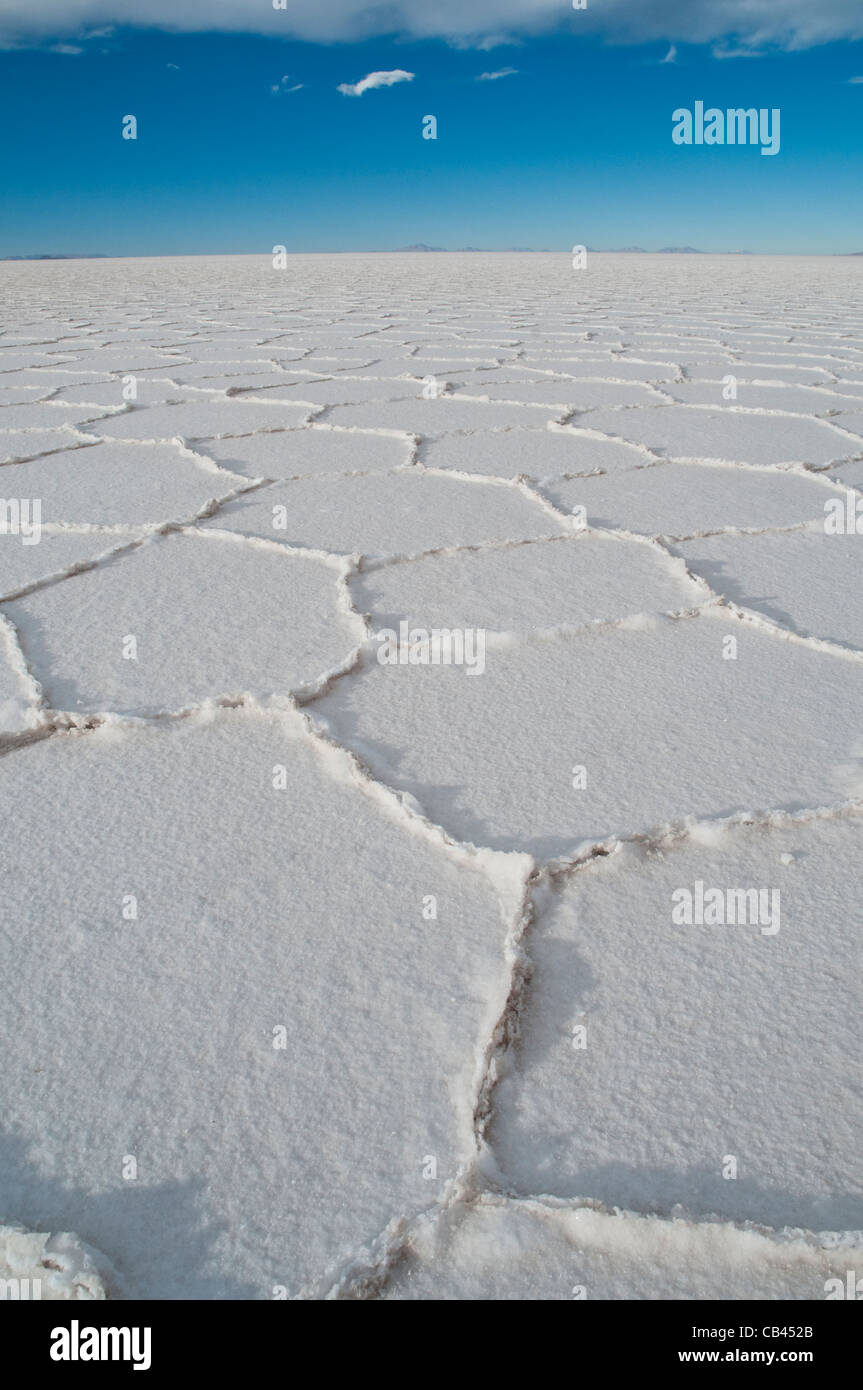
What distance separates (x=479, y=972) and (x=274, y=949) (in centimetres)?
19

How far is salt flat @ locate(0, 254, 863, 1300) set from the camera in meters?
0.63

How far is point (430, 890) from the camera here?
91 cm

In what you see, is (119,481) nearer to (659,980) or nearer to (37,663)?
(37,663)

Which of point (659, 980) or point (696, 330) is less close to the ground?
point (696, 330)

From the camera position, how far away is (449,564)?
170 centimetres

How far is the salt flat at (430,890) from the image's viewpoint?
63 centimetres

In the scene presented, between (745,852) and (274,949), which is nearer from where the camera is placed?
(274,949)

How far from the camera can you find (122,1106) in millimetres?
702

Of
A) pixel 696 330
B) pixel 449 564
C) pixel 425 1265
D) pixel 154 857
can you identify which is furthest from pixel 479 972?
pixel 696 330
